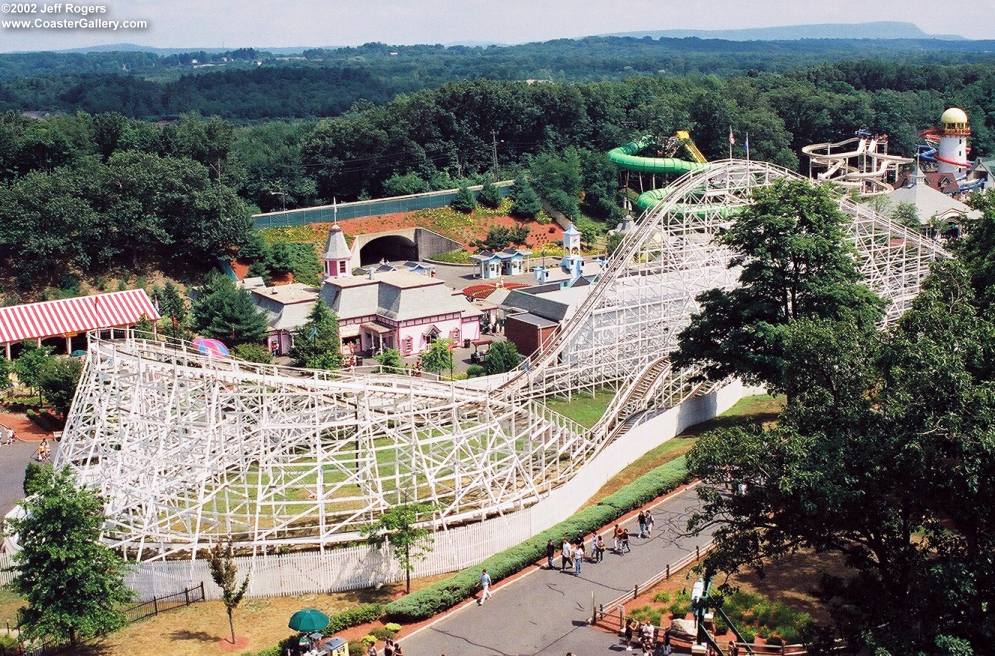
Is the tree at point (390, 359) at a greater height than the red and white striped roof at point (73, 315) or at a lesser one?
lesser

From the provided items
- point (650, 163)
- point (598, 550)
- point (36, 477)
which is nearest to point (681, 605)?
point (598, 550)

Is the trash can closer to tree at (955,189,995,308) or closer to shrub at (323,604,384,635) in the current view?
shrub at (323,604,384,635)

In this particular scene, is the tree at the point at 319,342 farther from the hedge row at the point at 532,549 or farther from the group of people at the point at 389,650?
the group of people at the point at 389,650

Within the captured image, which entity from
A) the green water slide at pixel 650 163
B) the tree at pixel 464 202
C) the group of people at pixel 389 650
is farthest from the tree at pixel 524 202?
the group of people at pixel 389 650

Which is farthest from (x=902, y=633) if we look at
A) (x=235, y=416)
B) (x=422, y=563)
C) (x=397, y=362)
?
(x=397, y=362)

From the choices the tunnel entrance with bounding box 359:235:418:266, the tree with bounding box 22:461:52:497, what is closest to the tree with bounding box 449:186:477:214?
the tunnel entrance with bounding box 359:235:418:266

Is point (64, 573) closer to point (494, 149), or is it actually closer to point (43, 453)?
point (43, 453)
